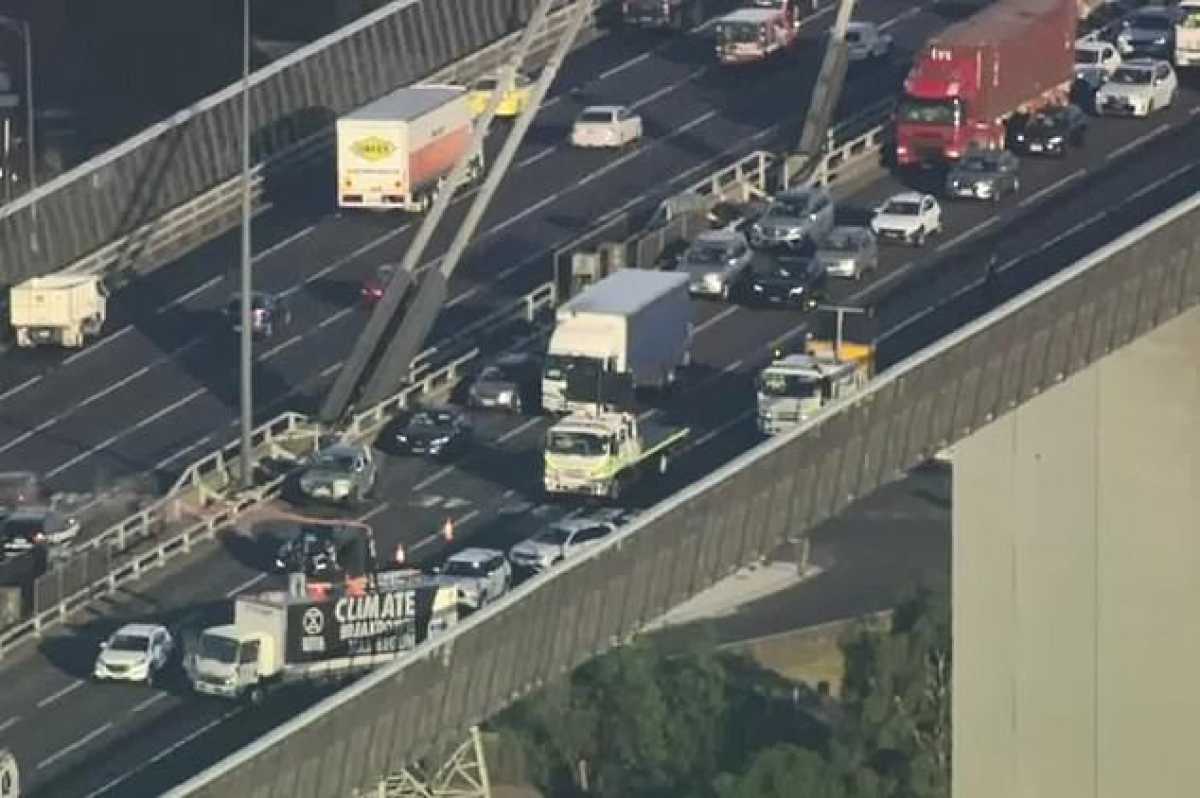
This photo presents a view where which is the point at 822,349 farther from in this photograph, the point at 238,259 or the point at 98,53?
the point at 98,53

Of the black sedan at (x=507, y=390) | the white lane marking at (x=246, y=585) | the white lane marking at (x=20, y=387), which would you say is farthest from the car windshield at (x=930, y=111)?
the white lane marking at (x=246, y=585)

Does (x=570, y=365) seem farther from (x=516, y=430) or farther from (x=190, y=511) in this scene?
(x=190, y=511)

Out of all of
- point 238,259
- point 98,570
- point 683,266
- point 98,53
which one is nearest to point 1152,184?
point 683,266

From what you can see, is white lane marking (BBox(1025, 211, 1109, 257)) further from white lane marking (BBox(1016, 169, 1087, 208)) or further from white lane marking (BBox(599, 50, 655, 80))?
white lane marking (BBox(599, 50, 655, 80))

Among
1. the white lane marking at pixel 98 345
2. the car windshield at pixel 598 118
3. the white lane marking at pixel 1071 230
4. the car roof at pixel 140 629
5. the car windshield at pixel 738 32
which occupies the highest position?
the car roof at pixel 140 629

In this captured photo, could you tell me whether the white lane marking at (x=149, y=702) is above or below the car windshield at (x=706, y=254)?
above

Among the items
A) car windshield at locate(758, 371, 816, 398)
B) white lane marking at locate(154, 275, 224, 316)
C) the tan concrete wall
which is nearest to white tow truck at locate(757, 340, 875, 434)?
car windshield at locate(758, 371, 816, 398)

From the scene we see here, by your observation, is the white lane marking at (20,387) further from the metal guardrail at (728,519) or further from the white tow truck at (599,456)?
the metal guardrail at (728,519)
